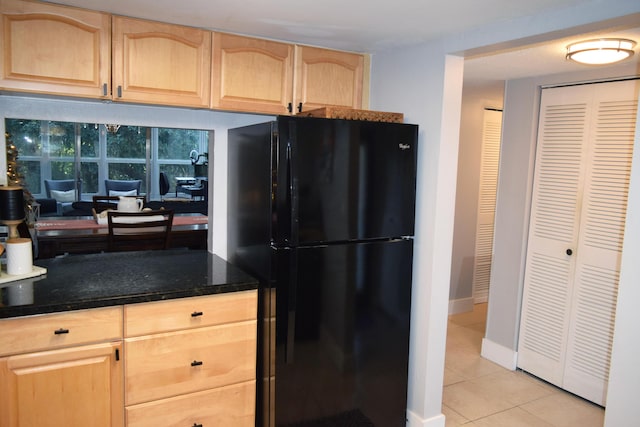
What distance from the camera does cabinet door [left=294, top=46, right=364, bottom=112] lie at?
2.61 metres

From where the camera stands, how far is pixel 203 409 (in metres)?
2.15

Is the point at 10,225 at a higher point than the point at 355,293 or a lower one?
higher

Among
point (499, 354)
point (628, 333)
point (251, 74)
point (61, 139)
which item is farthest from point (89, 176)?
point (628, 333)

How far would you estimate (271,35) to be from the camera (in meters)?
2.48

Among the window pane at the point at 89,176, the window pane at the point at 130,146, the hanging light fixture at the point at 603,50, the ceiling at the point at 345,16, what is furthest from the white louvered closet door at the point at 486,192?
the window pane at the point at 89,176

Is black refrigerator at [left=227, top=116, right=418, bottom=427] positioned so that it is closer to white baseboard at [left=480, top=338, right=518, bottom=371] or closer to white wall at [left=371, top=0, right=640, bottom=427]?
Answer: white wall at [left=371, top=0, right=640, bottom=427]

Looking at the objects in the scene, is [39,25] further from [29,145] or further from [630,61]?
[29,145]

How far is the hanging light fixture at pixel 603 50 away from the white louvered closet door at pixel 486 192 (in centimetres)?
226

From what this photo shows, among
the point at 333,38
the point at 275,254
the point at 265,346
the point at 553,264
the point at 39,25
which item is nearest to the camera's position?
the point at 39,25

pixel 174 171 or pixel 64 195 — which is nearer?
pixel 64 195

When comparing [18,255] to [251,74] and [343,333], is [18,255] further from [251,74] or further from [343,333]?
[343,333]

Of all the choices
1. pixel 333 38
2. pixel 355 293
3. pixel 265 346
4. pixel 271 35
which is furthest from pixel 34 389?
pixel 333 38

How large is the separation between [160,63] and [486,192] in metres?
3.68

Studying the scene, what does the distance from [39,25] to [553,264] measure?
3391 mm
